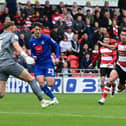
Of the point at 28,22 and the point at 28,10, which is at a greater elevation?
the point at 28,10

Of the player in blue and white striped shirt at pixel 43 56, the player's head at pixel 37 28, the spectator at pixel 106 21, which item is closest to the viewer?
the player's head at pixel 37 28

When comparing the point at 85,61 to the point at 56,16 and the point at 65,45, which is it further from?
the point at 56,16

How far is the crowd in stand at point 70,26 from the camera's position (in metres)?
28.3

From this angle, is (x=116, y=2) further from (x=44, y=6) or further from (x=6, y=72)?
(x=6, y=72)

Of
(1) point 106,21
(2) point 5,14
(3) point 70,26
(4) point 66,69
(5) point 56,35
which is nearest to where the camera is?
(4) point 66,69

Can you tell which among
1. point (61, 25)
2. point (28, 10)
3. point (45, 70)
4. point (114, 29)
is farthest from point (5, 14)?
point (45, 70)

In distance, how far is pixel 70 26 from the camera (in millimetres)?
30125

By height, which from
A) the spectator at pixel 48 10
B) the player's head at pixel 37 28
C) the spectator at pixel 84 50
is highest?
the player's head at pixel 37 28

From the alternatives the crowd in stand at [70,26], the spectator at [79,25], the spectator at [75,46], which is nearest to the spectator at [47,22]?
the crowd in stand at [70,26]

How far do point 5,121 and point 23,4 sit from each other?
64.0 feet

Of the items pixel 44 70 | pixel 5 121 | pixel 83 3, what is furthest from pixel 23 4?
pixel 5 121

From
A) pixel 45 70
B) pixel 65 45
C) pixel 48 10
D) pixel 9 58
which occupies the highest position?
pixel 9 58

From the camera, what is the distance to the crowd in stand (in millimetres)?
28283

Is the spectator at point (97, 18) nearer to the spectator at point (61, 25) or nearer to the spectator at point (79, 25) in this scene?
the spectator at point (79, 25)
